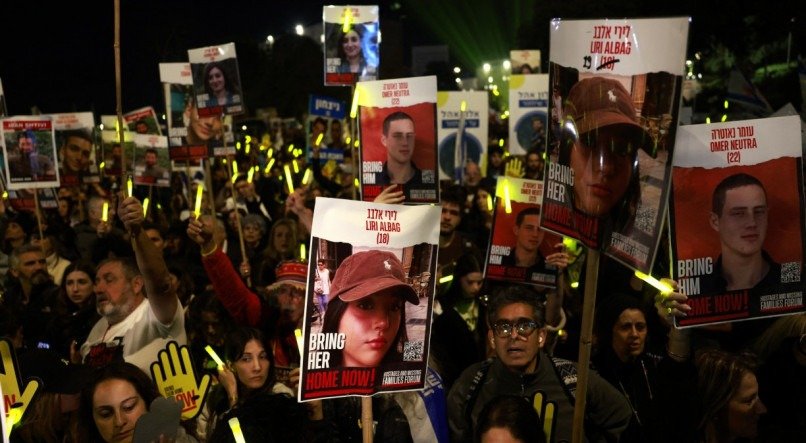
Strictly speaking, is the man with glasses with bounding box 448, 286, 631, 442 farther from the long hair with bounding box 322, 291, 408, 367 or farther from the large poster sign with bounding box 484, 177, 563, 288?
the large poster sign with bounding box 484, 177, 563, 288

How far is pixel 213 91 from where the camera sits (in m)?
11.8

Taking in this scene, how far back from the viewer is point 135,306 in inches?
229

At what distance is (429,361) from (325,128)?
12203mm

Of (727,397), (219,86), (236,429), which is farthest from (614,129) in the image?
(219,86)

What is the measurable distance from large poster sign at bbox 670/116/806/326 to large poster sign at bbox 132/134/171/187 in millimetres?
11126

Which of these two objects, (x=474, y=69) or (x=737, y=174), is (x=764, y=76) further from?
(x=474, y=69)

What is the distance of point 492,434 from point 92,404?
71.5 inches

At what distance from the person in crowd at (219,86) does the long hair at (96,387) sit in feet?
25.3

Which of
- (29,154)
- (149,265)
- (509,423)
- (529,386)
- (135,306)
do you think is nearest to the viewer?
(509,423)

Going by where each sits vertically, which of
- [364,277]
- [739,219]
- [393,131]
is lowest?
[364,277]

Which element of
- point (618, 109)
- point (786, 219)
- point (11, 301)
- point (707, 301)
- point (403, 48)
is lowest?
point (11, 301)

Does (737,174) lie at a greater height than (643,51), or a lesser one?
lesser

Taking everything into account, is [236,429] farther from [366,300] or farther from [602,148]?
[602,148]

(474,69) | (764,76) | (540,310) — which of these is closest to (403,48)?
(474,69)
